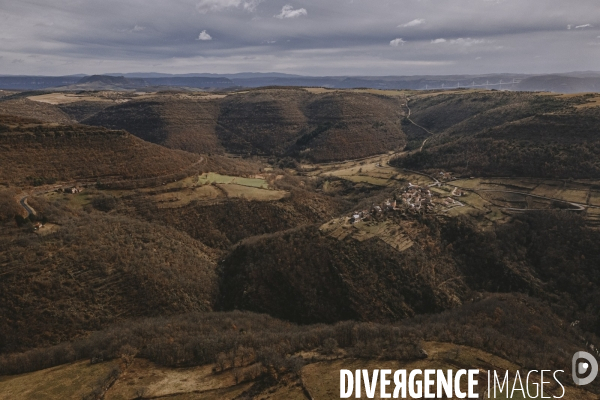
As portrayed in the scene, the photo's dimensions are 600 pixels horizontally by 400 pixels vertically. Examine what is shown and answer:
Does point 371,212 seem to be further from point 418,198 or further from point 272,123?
point 272,123

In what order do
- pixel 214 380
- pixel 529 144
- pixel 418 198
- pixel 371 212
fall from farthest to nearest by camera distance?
pixel 529 144, pixel 418 198, pixel 371 212, pixel 214 380

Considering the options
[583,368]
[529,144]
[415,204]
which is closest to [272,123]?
[529,144]

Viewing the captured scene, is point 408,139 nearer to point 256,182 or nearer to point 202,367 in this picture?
point 256,182

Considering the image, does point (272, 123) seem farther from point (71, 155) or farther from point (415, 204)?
point (415, 204)

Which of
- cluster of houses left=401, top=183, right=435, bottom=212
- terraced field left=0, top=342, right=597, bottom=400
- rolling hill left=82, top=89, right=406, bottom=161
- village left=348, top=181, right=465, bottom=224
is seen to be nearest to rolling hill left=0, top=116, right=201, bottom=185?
village left=348, top=181, right=465, bottom=224

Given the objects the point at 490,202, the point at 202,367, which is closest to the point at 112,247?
the point at 202,367

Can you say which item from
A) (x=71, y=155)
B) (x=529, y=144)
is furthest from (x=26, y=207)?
(x=529, y=144)

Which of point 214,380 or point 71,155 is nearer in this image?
point 214,380

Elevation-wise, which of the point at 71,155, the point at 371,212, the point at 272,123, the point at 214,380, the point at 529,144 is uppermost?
the point at 272,123

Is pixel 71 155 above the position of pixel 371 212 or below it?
above

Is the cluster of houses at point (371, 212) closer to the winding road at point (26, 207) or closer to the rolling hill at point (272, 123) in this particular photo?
the winding road at point (26, 207)

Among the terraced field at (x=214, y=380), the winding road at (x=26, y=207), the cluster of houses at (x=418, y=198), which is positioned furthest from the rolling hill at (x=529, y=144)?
the winding road at (x=26, y=207)

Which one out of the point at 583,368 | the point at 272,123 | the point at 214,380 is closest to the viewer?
the point at 214,380
